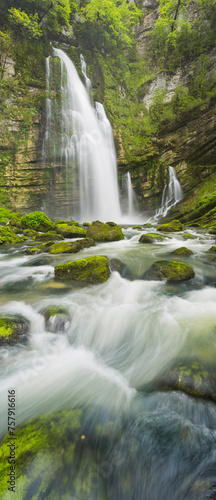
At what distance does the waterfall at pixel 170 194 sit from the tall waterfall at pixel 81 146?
5.13 meters

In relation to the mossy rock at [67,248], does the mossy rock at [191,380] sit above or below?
below

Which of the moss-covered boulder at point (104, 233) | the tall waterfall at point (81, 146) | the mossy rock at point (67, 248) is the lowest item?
the mossy rock at point (67, 248)

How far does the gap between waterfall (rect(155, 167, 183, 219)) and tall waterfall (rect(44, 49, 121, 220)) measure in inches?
202

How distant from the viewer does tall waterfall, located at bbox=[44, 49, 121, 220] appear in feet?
68.0

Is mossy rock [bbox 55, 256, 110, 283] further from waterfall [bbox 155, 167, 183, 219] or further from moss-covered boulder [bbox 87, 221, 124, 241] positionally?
waterfall [bbox 155, 167, 183, 219]

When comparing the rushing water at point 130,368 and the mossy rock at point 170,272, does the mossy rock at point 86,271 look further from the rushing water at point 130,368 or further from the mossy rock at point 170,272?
the mossy rock at point 170,272

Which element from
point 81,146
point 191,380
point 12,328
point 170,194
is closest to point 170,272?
point 191,380

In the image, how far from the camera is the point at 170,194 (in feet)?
64.3

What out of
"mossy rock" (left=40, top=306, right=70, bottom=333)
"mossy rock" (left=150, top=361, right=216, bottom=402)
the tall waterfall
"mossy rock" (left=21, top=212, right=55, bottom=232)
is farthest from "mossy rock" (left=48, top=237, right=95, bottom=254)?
the tall waterfall

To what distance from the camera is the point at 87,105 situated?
76.4 feet

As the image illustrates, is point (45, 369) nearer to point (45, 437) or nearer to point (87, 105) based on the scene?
point (45, 437)

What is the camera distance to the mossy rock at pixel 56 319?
3.37 meters

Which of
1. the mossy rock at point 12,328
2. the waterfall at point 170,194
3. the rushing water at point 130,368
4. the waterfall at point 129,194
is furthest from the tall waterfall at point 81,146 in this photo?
the mossy rock at point 12,328

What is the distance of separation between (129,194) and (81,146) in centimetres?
708
